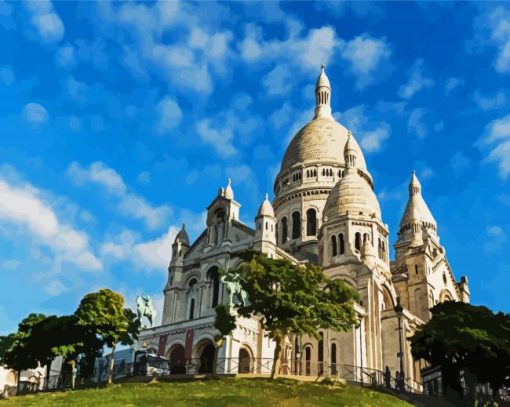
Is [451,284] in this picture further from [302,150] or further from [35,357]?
[35,357]

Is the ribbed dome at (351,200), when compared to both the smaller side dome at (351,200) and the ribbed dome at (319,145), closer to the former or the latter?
the smaller side dome at (351,200)

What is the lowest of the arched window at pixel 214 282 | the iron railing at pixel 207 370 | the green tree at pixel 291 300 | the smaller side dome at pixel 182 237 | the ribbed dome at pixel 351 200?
the iron railing at pixel 207 370

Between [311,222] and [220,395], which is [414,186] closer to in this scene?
[311,222]

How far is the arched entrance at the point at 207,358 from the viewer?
50.3 metres

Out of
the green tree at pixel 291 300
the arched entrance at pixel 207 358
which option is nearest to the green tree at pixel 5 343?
the arched entrance at pixel 207 358

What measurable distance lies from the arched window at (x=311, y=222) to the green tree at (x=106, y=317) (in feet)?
115

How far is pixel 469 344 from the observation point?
40.8 metres

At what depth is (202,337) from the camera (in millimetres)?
50500

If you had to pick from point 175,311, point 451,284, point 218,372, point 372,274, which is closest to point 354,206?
point 372,274

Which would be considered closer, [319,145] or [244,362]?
[244,362]

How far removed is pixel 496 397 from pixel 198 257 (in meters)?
29.8

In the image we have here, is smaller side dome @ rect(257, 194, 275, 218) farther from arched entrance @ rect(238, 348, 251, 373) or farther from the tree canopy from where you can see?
the tree canopy

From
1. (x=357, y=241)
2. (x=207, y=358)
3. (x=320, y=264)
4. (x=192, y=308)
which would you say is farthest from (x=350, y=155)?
(x=207, y=358)

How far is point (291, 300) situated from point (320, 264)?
27139mm
